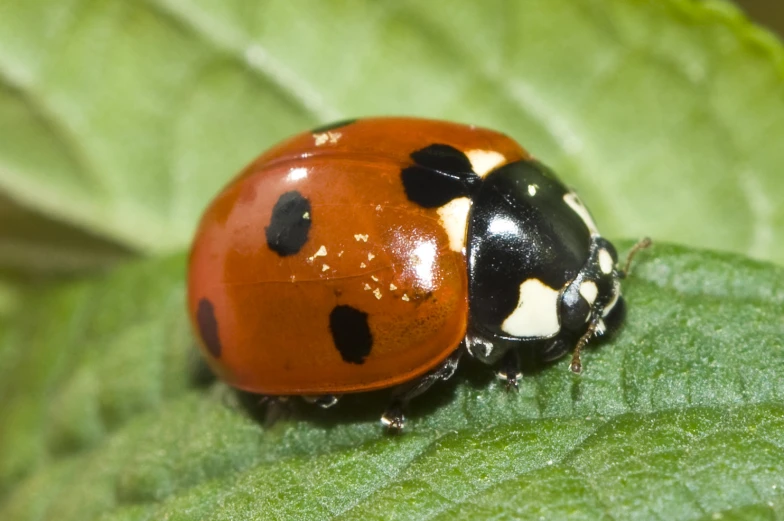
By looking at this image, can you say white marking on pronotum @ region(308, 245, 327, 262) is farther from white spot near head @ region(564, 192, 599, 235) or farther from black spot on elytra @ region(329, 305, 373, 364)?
white spot near head @ region(564, 192, 599, 235)

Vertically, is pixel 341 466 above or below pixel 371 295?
below

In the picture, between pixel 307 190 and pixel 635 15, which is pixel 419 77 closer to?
pixel 635 15

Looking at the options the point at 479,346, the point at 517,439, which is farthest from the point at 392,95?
the point at 517,439

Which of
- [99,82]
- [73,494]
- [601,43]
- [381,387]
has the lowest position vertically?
[73,494]

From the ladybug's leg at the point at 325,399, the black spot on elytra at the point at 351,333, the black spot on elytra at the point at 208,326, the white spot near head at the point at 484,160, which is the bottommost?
the ladybug's leg at the point at 325,399

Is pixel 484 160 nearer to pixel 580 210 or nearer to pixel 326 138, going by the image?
pixel 580 210

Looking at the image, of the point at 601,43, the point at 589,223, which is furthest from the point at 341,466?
the point at 601,43

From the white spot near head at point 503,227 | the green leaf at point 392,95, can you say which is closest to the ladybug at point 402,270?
the white spot near head at point 503,227

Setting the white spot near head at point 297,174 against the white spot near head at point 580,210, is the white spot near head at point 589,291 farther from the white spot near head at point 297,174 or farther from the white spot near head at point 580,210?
the white spot near head at point 297,174
